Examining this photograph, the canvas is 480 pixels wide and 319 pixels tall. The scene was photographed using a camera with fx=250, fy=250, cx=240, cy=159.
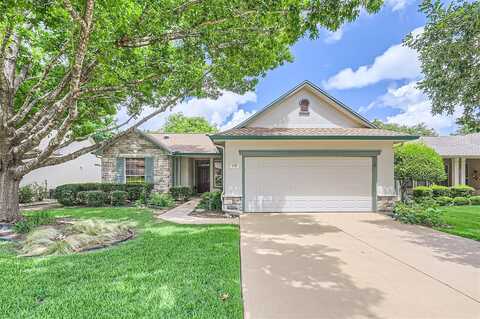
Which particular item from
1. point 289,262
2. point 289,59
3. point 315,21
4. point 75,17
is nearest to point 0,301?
point 289,262

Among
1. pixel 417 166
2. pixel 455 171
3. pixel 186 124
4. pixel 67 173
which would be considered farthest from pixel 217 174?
pixel 186 124

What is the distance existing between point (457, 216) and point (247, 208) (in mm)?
8510

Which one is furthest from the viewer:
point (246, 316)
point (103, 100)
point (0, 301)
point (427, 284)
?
point (103, 100)

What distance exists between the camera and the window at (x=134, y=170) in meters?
14.6

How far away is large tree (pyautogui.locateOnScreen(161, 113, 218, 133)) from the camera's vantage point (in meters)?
40.5

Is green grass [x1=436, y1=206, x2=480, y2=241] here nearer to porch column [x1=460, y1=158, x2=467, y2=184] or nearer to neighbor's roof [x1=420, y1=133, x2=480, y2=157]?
porch column [x1=460, y1=158, x2=467, y2=184]

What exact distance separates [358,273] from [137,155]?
13178 millimetres

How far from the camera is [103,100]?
32.4 feet

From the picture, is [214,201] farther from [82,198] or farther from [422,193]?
[422,193]

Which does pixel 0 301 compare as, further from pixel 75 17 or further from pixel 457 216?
pixel 457 216

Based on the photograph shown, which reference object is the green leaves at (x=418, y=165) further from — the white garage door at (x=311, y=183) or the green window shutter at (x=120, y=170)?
the green window shutter at (x=120, y=170)

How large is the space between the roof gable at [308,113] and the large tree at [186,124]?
2926 centimetres

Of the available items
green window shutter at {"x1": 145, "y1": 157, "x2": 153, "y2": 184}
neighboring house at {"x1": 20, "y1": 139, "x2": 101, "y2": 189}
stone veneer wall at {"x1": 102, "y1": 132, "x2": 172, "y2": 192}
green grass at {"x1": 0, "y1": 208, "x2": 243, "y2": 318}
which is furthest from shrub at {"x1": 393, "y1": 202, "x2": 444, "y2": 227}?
neighboring house at {"x1": 20, "y1": 139, "x2": 101, "y2": 189}

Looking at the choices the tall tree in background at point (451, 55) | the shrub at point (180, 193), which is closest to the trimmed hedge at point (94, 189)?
the shrub at point (180, 193)
